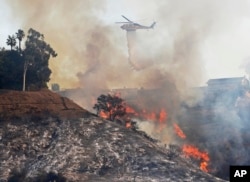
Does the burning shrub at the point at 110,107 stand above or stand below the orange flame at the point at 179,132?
above

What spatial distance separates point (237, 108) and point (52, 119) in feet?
172

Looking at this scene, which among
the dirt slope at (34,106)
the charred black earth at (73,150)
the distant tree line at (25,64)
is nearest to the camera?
the charred black earth at (73,150)

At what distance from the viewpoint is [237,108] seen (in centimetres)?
9931

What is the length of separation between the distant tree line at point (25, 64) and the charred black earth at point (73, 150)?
833 cm

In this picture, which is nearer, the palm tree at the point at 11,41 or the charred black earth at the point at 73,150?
the charred black earth at the point at 73,150

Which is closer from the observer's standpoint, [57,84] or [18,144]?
[18,144]

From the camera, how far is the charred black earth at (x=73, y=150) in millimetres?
50906

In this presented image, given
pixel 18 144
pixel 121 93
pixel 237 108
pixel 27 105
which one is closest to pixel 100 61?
pixel 121 93

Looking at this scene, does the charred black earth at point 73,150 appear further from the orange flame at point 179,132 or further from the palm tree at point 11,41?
the orange flame at point 179,132

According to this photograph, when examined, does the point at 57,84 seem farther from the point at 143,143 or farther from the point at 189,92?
the point at 143,143

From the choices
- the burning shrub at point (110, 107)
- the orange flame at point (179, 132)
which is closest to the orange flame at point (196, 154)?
the orange flame at point (179, 132)

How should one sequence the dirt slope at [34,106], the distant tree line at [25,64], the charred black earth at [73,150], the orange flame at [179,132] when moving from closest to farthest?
1. the charred black earth at [73,150]
2. the dirt slope at [34,106]
3. the distant tree line at [25,64]
4. the orange flame at [179,132]

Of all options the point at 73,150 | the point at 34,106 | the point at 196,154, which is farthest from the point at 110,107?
the point at 73,150

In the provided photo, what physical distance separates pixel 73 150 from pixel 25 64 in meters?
26.8
